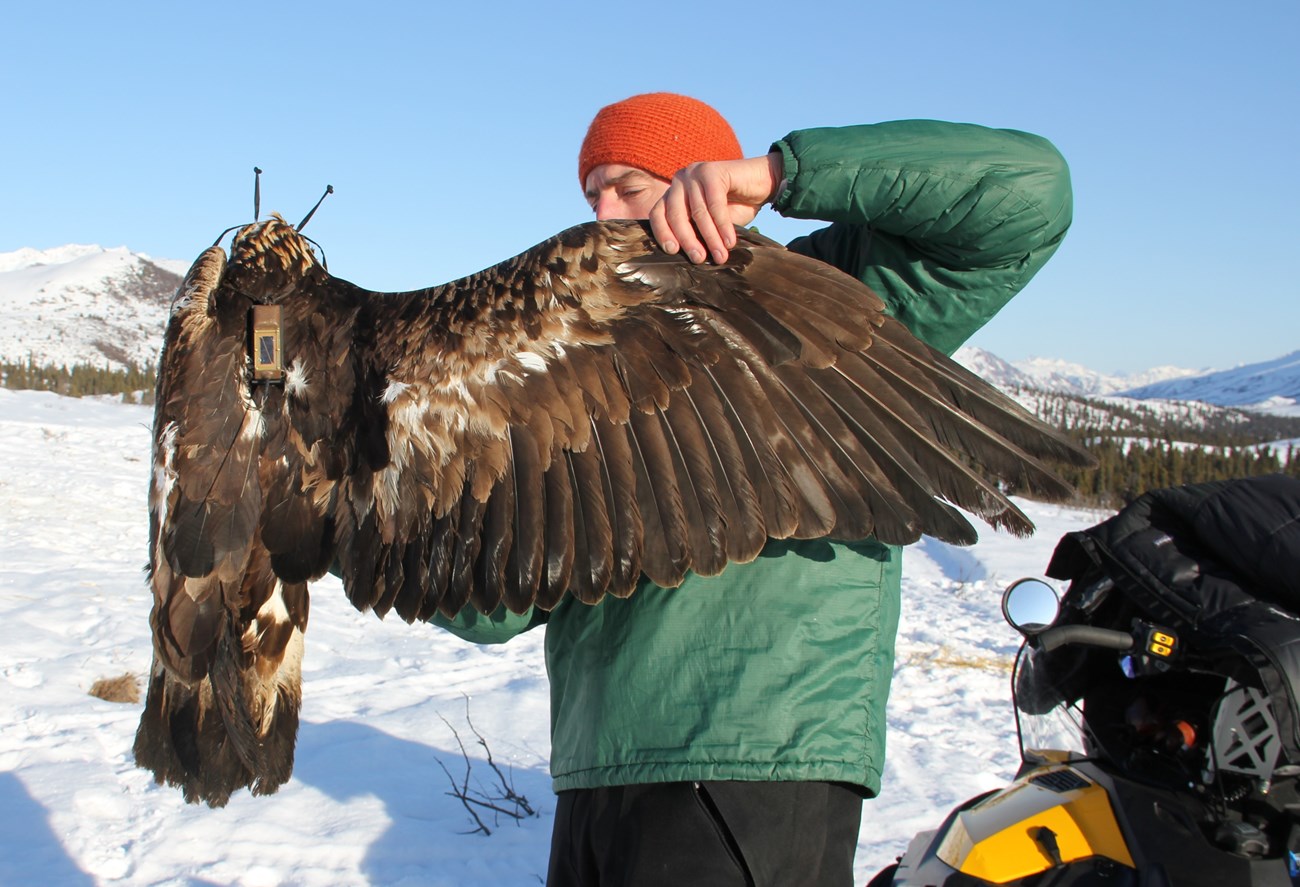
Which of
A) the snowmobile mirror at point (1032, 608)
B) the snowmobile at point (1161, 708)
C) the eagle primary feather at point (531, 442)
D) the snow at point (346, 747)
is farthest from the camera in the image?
the snow at point (346, 747)

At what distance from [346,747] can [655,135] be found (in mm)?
4426

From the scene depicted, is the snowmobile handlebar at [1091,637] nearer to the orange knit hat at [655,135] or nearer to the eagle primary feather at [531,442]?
the eagle primary feather at [531,442]

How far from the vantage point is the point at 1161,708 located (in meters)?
2.73

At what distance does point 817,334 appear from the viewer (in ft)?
6.59

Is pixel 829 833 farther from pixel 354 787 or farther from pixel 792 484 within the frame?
pixel 354 787

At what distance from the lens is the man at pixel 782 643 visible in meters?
1.82

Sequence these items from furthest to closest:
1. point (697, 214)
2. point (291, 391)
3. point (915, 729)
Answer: point (915, 729) → point (291, 391) → point (697, 214)

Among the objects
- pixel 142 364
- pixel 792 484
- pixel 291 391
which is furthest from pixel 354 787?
pixel 142 364

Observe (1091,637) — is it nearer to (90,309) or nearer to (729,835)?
(729,835)

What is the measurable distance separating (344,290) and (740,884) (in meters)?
1.60

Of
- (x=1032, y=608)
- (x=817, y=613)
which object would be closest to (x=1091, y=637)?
(x=1032, y=608)

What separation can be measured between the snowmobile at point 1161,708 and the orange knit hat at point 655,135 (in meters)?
1.59

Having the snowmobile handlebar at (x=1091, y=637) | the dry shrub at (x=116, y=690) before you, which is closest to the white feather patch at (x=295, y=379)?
the snowmobile handlebar at (x=1091, y=637)

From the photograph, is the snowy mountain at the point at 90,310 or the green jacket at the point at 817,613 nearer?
the green jacket at the point at 817,613
